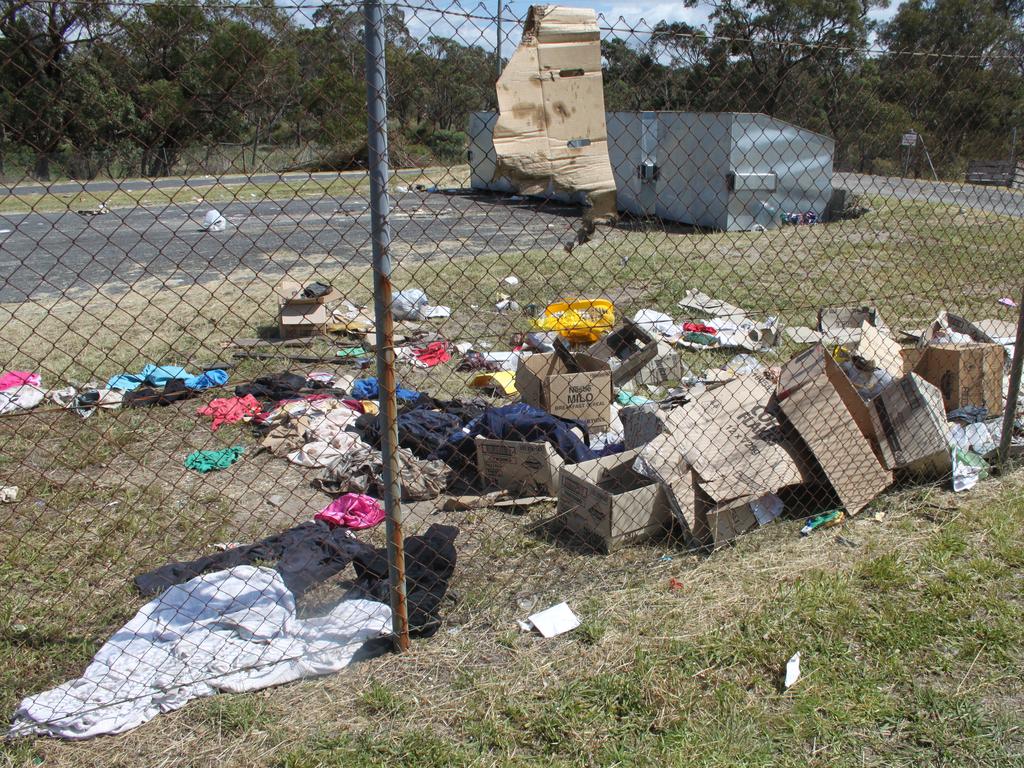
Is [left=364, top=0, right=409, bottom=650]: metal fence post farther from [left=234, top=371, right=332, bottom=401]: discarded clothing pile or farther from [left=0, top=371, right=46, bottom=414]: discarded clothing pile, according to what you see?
[left=0, top=371, right=46, bottom=414]: discarded clothing pile

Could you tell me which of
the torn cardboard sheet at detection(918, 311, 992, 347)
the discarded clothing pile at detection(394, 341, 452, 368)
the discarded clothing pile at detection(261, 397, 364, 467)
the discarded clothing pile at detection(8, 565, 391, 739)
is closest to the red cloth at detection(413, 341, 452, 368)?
the discarded clothing pile at detection(394, 341, 452, 368)

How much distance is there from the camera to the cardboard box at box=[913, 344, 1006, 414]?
4215 millimetres

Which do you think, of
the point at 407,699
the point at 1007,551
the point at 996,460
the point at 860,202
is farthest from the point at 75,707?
the point at 860,202

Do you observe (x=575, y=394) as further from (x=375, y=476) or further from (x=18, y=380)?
(x=18, y=380)

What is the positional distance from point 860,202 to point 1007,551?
11921mm

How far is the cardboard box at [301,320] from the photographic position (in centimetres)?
721

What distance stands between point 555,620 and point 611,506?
639mm

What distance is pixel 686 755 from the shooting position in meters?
2.18

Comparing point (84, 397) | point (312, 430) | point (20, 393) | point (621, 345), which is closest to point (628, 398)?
point (621, 345)

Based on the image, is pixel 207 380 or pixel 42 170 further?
pixel 207 380

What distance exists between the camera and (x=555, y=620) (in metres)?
2.77

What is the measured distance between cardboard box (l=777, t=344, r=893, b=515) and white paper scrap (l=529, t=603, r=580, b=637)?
1.38 m

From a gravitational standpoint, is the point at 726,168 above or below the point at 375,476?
above

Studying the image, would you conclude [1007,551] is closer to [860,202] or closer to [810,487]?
[810,487]
